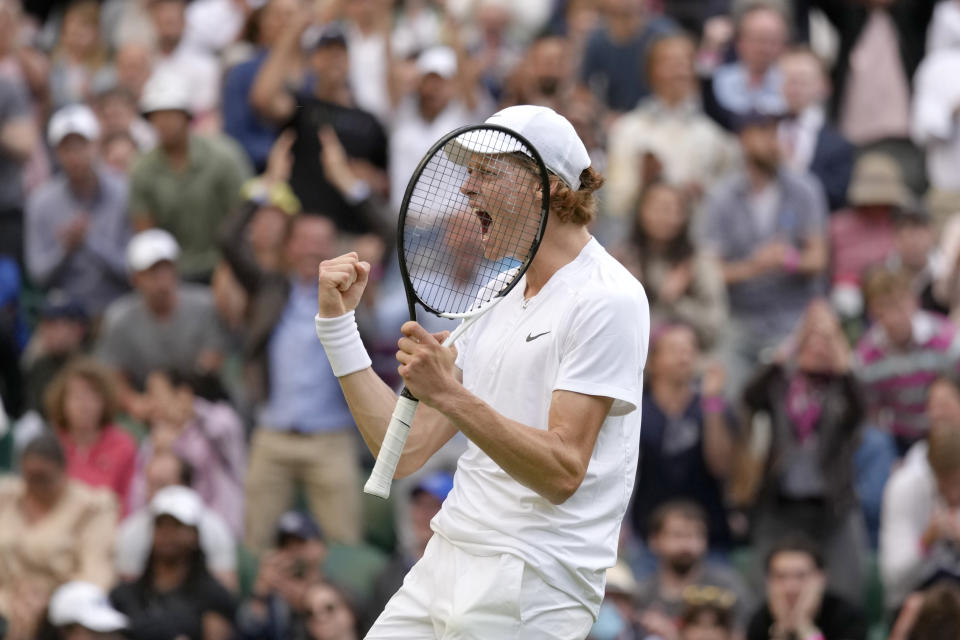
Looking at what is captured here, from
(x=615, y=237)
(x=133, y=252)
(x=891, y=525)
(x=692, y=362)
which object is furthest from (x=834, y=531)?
(x=133, y=252)

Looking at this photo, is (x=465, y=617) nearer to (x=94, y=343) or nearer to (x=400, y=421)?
(x=400, y=421)

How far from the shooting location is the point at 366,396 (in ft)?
15.0

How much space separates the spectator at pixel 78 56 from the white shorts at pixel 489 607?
29.9 feet

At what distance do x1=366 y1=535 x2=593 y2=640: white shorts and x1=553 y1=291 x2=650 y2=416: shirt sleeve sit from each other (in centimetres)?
47

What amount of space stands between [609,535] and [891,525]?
4510 millimetres

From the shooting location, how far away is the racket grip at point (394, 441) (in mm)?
4188

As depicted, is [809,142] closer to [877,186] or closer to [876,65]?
[877,186]

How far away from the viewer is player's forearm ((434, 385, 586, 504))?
4.05 meters

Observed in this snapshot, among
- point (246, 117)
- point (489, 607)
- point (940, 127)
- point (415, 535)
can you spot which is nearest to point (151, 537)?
point (415, 535)

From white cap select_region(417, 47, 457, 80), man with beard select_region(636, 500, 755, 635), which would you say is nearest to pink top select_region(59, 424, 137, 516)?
man with beard select_region(636, 500, 755, 635)

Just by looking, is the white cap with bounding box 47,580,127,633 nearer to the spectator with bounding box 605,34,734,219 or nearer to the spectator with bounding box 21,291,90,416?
the spectator with bounding box 21,291,90,416

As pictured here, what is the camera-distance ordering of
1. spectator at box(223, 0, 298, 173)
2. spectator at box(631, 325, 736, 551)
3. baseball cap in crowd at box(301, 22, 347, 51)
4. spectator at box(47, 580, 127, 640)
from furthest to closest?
spectator at box(223, 0, 298, 173) → baseball cap in crowd at box(301, 22, 347, 51) → spectator at box(631, 325, 736, 551) → spectator at box(47, 580, 127, 640)

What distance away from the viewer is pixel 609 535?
14.4ft

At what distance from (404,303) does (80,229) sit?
2.32m
